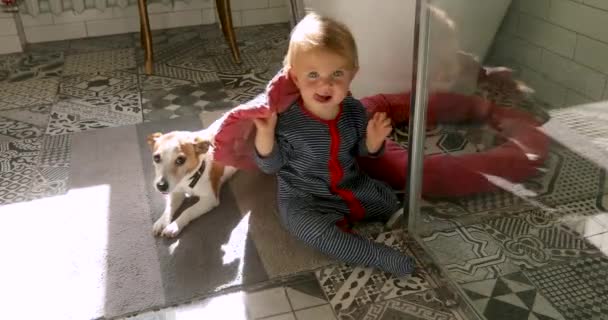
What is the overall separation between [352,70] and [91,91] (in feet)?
4.18

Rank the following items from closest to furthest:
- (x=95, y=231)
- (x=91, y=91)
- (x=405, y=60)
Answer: (x=95, y=231)
(x=405, y=60)
(x=91, y=91)

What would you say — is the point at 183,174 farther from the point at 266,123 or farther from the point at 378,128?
the point at 378,128

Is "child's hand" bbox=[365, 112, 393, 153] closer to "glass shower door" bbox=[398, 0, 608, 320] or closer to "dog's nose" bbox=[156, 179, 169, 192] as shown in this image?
"glass shower door" bbox=[398, 0, 608, 320]

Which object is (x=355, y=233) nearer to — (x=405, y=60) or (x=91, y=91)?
(x=405, y=60)

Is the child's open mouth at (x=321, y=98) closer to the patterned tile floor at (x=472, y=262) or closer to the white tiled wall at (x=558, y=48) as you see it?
the patterned tile floor at (x=472, y=262)

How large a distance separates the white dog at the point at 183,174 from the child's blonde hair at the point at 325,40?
0.34 meters

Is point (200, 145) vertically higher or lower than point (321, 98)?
lower

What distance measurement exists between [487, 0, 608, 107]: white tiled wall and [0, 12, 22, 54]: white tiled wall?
203 cm

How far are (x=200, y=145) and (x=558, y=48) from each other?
80 cm

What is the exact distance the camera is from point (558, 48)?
3.98ft

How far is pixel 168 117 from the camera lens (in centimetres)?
187

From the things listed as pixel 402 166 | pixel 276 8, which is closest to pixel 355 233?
pixel 402 166

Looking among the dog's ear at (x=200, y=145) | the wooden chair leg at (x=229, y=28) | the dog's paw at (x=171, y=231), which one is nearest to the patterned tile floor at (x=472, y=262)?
the dog's paw at (x=171, y=231)

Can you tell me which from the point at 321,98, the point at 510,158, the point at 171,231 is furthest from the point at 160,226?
the point at 510,158
